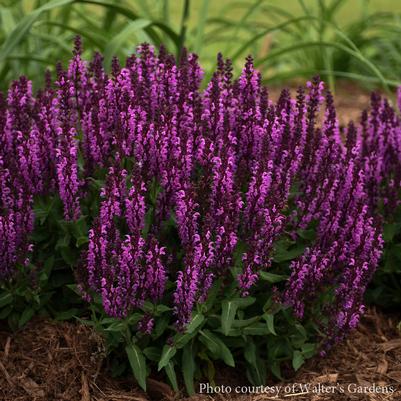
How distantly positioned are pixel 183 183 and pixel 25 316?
0.99m

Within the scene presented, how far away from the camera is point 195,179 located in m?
3.44

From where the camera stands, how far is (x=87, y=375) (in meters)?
3.25

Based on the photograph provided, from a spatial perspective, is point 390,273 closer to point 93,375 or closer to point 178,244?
point 178,244

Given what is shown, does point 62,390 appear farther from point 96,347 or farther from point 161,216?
point 161,216

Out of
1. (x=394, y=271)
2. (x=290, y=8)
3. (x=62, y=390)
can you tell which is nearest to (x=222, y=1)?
(x=290, y=8)

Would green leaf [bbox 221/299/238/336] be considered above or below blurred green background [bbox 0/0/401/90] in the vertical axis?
below

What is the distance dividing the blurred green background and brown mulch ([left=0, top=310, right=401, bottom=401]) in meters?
1.97

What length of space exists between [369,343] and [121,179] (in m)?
1.70

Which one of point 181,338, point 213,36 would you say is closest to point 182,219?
point 181,338

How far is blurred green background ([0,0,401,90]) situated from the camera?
525 cm

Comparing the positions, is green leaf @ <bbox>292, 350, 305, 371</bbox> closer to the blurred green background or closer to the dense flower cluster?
the dense flower cluster

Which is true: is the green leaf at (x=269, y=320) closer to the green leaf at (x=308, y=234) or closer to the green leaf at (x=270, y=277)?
the green leaf at (x=270, y=277)

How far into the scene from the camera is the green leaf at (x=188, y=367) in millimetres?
3195

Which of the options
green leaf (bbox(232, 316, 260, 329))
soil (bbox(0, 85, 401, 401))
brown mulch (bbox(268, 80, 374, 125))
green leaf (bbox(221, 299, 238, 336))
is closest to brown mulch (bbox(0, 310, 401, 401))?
soil (bbox(0, 85, 401, 401))
